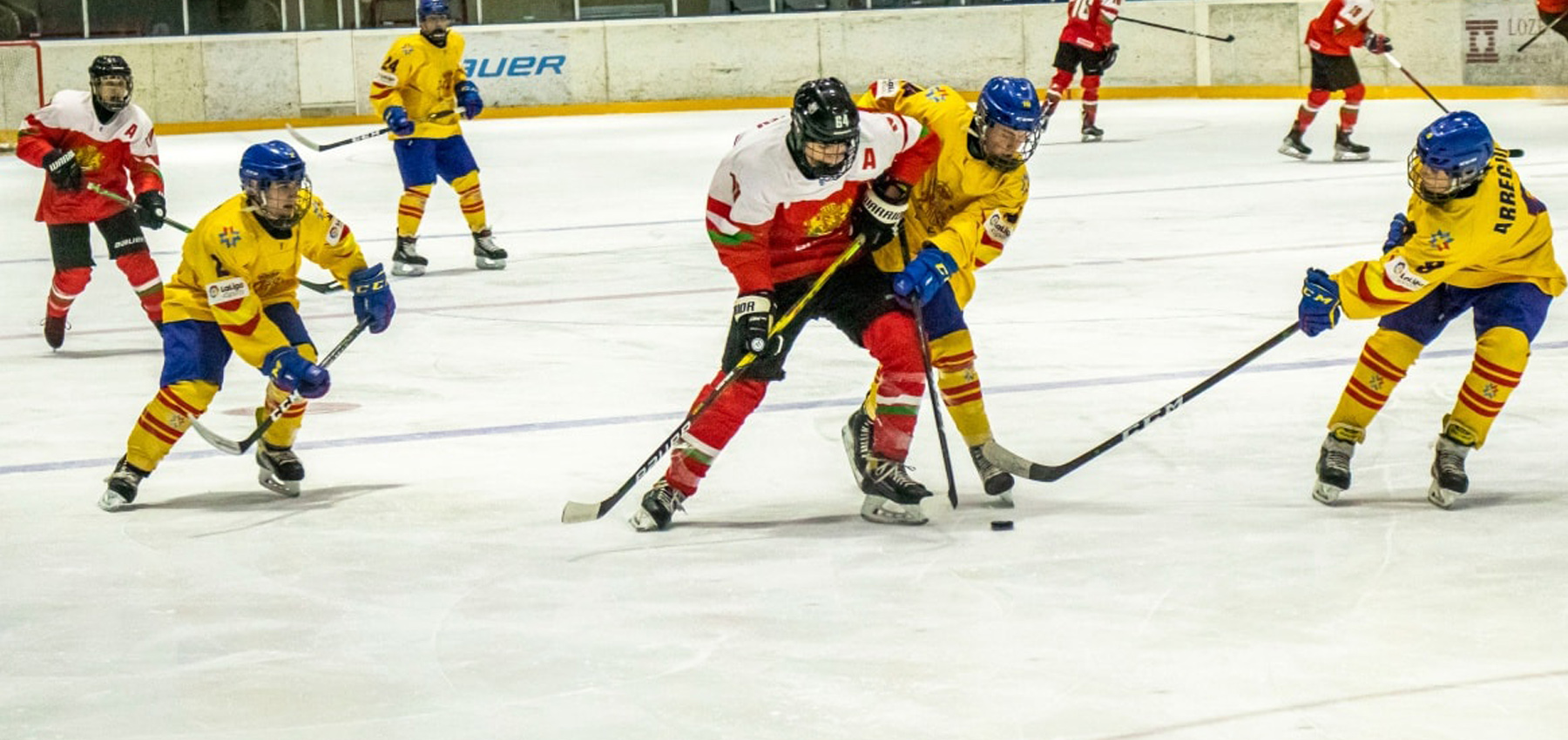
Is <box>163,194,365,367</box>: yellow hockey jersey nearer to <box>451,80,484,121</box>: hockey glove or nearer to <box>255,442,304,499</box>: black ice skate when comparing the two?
<box>255,442,304,499</box>: black ice skate

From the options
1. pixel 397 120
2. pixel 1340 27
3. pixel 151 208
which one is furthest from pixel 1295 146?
pixel 151 208

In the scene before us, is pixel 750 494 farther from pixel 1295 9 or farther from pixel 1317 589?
pixel 1295 9

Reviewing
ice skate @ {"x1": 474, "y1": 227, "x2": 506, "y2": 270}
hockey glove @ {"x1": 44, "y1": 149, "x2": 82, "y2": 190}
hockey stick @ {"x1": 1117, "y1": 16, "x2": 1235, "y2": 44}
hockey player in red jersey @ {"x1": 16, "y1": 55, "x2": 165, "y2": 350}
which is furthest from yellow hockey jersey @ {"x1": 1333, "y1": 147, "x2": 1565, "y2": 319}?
hockey stick @ {"x1": 1117, "y1": 16, "x2": 1235, "y2": 44}

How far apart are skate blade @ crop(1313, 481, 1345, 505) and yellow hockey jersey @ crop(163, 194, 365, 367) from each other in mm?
2328

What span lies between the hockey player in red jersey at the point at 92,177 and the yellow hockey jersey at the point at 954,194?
3355 mm

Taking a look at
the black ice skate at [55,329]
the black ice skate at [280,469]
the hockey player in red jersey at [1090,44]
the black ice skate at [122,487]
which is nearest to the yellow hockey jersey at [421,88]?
the black ice skate at [55,329]

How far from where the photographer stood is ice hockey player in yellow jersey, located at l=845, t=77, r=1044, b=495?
4.35 metres

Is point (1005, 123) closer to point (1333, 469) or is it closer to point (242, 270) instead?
point (1333, 469)

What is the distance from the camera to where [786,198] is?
13.8ft

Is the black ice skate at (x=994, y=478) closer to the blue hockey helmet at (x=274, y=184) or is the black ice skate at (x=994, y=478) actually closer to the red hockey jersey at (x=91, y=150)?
the blue hockey helmet at (x=274, y=184)

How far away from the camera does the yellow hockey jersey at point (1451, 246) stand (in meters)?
4.08

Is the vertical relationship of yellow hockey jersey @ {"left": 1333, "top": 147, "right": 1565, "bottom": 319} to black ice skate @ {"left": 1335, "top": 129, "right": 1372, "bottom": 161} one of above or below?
above

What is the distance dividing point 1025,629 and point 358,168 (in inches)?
418

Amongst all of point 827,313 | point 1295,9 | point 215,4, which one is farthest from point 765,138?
point 215,4
